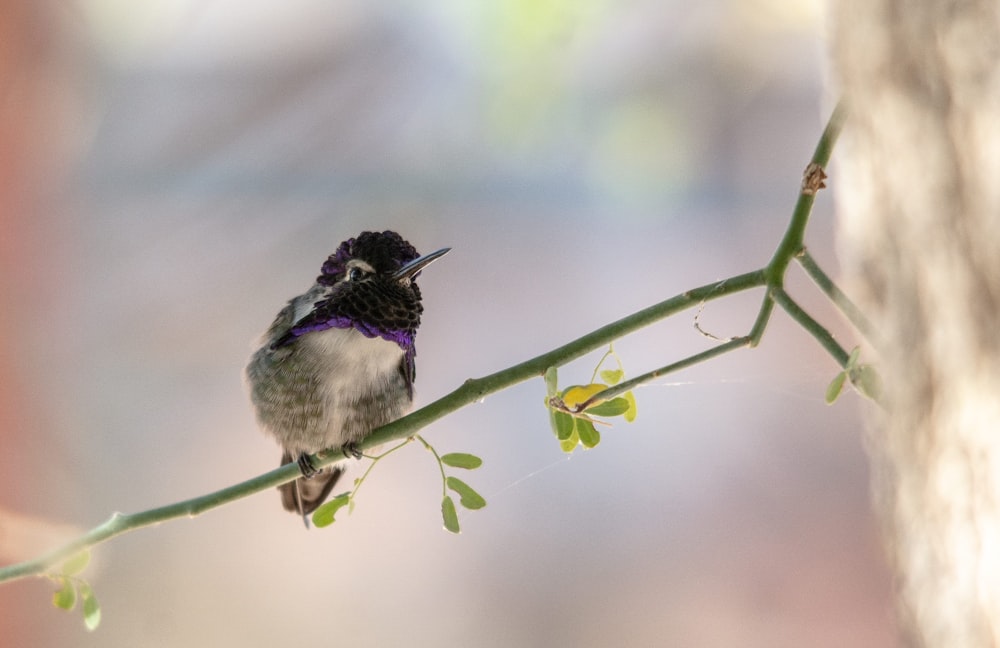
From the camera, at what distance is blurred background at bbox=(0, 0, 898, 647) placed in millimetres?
1814

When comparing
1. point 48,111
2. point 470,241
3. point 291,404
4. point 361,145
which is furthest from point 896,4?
point 48,111

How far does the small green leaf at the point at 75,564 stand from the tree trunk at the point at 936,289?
2.08ft

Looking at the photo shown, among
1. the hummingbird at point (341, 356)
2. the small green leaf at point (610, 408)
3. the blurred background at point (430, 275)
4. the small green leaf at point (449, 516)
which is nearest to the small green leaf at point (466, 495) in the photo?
the small green leaf at point (449, 516)

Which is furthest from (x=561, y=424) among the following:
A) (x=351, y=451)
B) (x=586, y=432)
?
(x=351, y=451)

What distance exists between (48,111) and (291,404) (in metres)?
1.28

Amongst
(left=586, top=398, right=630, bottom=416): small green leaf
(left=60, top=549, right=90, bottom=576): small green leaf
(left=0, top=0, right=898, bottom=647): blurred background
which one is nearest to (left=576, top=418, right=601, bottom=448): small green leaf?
(left=586, top=398, right=630, bottom=416): small green leaf

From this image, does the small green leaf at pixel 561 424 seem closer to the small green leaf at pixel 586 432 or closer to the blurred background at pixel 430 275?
the small green leaf at pixel 586 432

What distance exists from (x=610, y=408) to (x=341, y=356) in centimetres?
48

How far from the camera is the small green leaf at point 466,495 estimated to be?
0.67 m

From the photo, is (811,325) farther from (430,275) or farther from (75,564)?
(430,275)

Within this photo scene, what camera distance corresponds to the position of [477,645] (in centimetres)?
187

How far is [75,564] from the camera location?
736mm

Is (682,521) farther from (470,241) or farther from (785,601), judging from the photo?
(470,241)

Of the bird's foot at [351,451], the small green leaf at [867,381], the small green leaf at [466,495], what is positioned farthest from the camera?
the bird's foot at [351,451]
